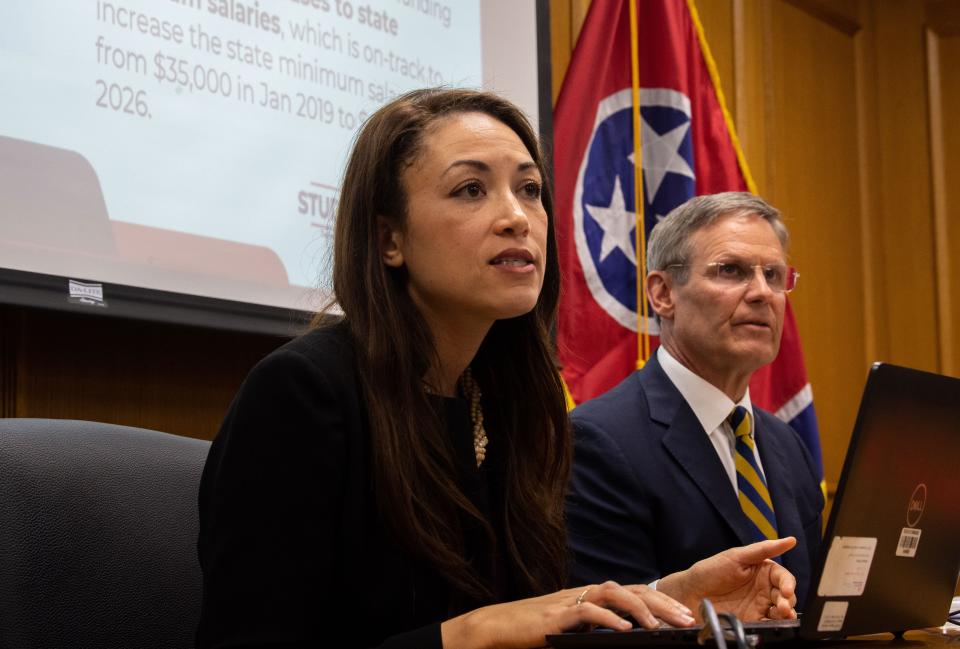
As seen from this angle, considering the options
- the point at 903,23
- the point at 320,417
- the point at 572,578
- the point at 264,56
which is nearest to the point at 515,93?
the point at 264,56

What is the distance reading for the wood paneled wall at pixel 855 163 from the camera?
4328 millimetres

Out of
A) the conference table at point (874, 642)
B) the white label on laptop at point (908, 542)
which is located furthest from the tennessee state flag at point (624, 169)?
the white label on laptop at point (908, 542)

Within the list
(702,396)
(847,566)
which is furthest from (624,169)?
(847,566)

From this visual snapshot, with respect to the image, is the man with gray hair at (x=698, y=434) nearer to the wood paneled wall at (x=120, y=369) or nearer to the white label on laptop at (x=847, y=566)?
the wood paneled wall at (x=120, y=369)

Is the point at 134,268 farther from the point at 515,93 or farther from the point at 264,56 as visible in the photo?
the point at 515,93

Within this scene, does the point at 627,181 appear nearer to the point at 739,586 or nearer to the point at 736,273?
the point at 736,273

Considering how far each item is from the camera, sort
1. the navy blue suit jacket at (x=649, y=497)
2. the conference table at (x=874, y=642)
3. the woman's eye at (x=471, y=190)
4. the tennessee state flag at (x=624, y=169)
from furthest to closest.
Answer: the tennessee state flag at (x=624, y=169), the navy blue suit jacket at (x=649, y=497), the woman's eye at (x=471, y=190), the conference table at (x=874, y=642)

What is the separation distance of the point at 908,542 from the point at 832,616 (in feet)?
0.57

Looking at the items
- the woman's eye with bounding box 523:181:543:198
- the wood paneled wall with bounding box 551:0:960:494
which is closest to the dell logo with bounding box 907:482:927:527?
the woman's eye with bounding box 523:181:543:198

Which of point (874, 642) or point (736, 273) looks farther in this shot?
point (736, 273)

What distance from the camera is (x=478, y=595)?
146 cm

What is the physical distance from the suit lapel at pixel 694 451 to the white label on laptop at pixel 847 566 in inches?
39.2

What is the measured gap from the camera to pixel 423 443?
1480mm

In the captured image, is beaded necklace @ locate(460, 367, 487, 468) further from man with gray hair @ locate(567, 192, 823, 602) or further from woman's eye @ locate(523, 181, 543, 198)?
man with gray hair @ locate(567, 192, 823, 602)
